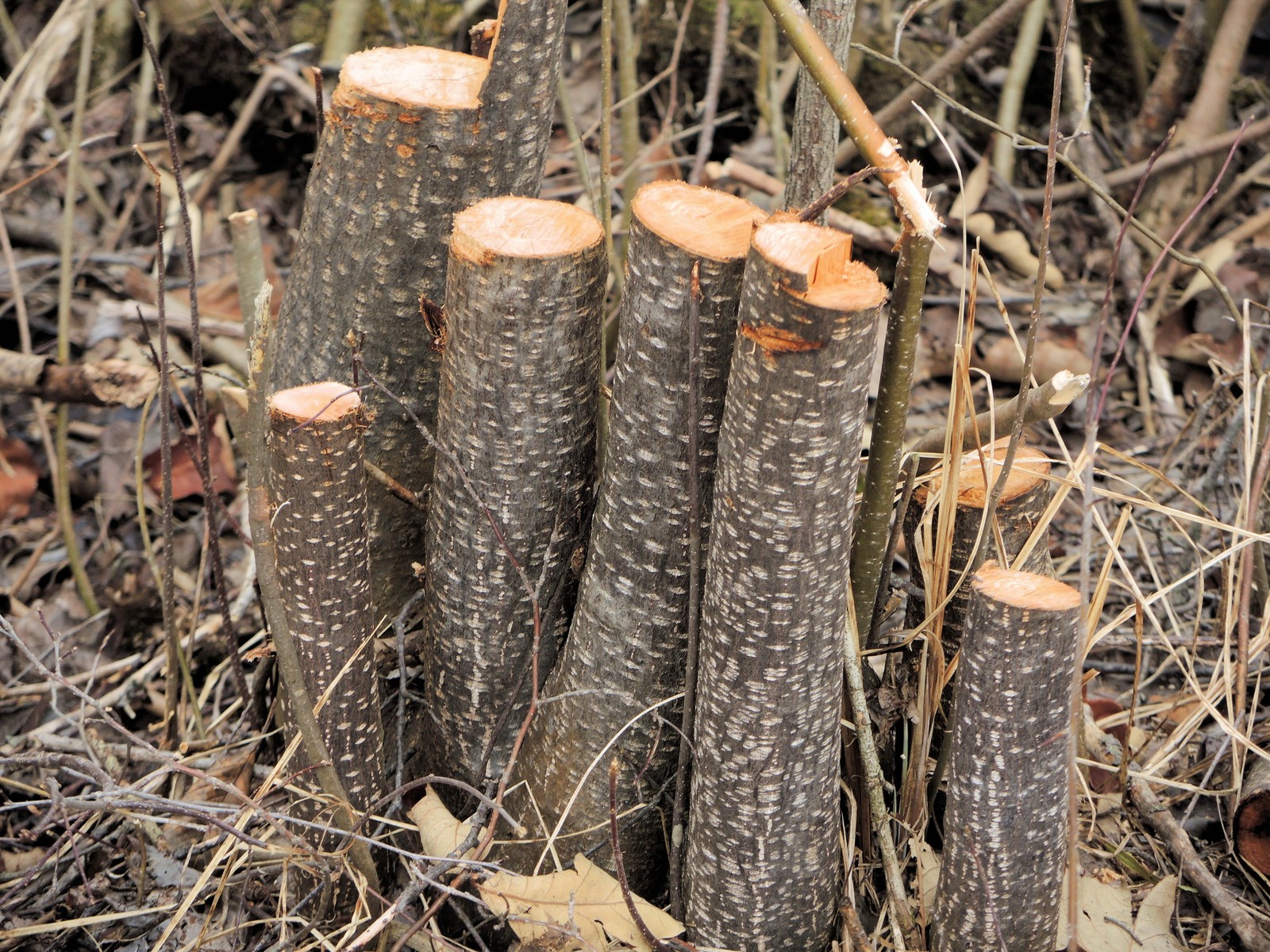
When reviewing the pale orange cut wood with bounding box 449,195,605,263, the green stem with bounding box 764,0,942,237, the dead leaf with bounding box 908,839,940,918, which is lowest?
the dead leaf with bounding box 908,839,940,918

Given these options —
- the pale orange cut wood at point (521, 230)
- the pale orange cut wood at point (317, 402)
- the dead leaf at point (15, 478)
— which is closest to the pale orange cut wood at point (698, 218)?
the pale orange cut wood at point (521, 230)

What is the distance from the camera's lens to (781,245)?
49.4 inches

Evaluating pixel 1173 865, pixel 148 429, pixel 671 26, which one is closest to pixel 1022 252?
pixel 671 26

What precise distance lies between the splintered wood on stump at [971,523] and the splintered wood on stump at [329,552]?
35.4 inches

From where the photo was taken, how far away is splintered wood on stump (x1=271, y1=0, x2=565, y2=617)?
1.67m

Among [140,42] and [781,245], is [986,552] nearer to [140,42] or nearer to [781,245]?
[781,245]

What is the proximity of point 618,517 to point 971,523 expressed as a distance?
1.88 feet

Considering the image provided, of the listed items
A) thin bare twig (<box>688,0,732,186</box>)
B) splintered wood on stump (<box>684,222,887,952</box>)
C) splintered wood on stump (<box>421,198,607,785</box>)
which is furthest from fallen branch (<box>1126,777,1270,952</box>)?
thin bare twig (<box>688,0,732,186</box>)

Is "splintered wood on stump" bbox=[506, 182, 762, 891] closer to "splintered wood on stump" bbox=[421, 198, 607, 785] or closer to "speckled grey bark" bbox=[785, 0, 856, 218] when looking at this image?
"splintered wood on stump" bbox=[421, 198, 607, 785]

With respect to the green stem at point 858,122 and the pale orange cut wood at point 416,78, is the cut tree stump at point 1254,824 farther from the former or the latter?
the pale orange cut wood at point 416,78

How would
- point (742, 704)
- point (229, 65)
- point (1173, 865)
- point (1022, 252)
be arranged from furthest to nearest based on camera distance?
point (229, 65), point (1022, 252), point (1173, 865), point (742, 704)

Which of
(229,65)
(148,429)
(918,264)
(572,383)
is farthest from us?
(229,65)

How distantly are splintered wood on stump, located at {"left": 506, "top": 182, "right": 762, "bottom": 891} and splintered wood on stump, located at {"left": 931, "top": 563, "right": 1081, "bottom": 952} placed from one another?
0.44 m

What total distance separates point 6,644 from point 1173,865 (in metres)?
2.83
